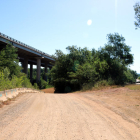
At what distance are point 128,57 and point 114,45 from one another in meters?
3.73

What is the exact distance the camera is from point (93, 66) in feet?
90.3

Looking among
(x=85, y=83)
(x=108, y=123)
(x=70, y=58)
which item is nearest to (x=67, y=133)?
(x=108, y=123)

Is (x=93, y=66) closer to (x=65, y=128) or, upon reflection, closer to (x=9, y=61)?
(x=9, y=61)

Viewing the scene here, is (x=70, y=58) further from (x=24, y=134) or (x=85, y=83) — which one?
(x=24, y=134)

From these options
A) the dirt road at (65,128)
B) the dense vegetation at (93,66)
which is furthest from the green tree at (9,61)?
the dirt road at (65,128)

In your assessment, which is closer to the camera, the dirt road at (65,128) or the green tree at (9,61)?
the dirt road at (65,128)

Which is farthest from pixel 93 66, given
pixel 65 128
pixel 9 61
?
pixel 65 128

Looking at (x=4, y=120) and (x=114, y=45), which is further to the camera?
(x=114, y=45)

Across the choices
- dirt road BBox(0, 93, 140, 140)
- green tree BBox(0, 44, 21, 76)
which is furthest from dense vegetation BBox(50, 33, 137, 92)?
dirt road BBox(0, 93, 140, 140)

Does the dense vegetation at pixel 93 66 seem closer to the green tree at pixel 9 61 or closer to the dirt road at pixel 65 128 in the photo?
the green tree at pixel 9 61

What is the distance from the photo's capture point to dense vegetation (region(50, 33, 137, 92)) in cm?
2695

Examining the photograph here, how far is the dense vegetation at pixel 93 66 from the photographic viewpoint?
26945 mm

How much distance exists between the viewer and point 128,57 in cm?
3105

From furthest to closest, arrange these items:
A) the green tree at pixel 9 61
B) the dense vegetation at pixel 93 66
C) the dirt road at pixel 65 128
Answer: the green tree at pixel 9 61
the dense vegetation at pixel 93 66
the dirt road at pixel 65 128
